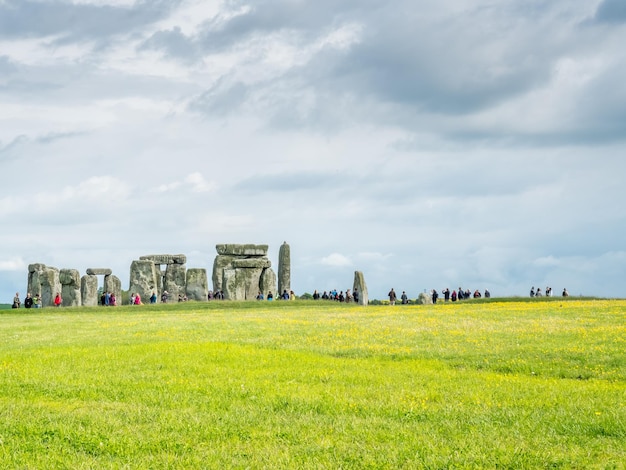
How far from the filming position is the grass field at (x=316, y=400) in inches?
377

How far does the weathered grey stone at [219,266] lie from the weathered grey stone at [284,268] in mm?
4163

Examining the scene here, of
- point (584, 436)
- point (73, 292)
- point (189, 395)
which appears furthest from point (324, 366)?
point (73, 292)

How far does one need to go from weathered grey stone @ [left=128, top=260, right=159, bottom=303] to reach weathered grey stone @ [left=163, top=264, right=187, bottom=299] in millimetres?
4071

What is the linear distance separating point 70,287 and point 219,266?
11862mm

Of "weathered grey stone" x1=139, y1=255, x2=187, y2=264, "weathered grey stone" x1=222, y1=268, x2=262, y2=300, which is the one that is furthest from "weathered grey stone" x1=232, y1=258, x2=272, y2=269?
"weathered grey stone" x1=139, y1=255, x2=187, y2=264

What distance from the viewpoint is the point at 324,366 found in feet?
57.8

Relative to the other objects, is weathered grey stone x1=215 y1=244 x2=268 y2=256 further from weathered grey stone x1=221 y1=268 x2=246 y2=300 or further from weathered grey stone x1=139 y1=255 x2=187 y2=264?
weathered grey stone x1=221 y1=268 x2=246 y2=300

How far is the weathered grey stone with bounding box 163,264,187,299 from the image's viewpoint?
58.7m

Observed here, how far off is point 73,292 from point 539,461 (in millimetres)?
46264

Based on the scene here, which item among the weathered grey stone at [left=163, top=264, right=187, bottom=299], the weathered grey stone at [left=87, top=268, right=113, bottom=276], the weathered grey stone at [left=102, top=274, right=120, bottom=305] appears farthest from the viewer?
the weathered grey stone at [left=163, top=264, right=187, bottom=299]

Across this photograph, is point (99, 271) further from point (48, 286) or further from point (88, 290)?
point (48, 286)

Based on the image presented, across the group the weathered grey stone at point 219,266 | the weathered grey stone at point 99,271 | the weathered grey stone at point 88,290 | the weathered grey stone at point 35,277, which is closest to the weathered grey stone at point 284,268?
the weathered grey stone at point 219,266

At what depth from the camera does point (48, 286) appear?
51.8m

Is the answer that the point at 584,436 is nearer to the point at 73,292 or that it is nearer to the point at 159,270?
the point at 73,292
